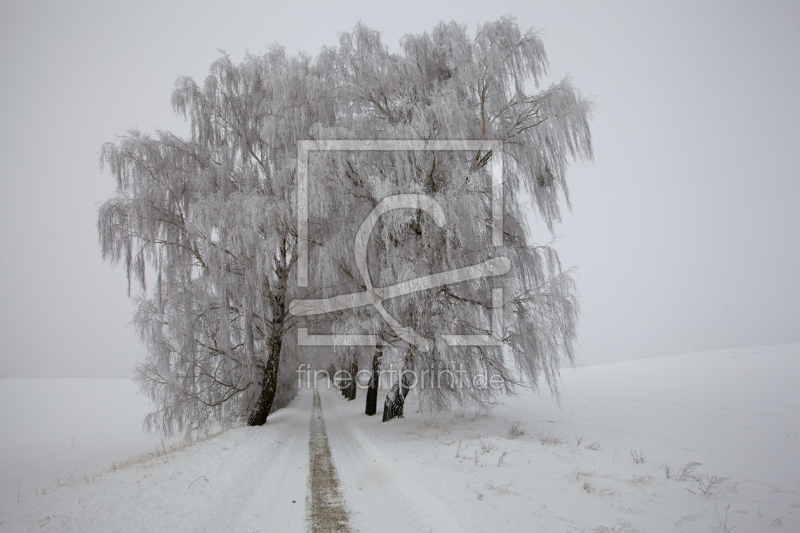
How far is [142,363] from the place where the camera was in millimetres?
9461

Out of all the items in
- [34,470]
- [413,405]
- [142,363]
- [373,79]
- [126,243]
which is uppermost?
[373,79]

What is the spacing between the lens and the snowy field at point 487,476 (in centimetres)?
395

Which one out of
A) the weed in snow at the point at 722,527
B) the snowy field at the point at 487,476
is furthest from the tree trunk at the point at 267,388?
the weed in snow at the point at 722,527

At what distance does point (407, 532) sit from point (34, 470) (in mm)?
15484

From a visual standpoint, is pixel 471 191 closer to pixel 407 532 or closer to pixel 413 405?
pixel 407 532

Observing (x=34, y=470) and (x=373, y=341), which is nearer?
(x=373, y=341)

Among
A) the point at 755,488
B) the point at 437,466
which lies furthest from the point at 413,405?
the point at 755,488

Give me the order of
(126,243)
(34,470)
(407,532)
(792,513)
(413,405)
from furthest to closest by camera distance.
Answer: (413,405)
(34,470)
(126,243)
(792,513)
(407,532)

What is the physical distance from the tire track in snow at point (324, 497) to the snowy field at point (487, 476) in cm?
12

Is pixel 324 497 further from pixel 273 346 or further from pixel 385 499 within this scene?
pixel 273 346

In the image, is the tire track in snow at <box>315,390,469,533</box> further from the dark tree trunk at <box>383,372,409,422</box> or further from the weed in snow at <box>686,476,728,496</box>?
the weed in snow at <box>686,476,728,496</box>

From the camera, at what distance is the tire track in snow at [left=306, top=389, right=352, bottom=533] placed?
406 centimetres

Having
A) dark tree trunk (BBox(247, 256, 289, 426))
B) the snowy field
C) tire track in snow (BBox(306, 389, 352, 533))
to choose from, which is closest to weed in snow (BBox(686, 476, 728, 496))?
the snowy field

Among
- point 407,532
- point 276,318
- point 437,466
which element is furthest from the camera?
point 276,318
